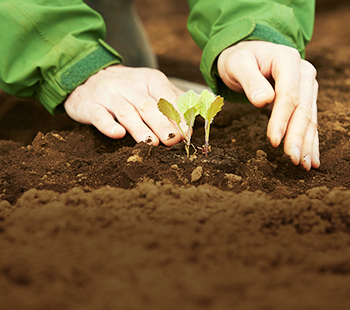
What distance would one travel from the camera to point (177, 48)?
4.42 meters

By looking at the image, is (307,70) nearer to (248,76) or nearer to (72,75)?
(248,76)

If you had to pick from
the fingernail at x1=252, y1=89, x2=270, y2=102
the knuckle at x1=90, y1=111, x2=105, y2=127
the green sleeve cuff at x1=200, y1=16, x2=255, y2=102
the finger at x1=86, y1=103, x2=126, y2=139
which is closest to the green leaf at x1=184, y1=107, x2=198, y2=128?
the fingernail at x1=252, y1=89, x2=270, y2=102

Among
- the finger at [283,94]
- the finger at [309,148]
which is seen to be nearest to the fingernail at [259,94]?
the finger at [283,94]

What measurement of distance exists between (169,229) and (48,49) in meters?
1.55

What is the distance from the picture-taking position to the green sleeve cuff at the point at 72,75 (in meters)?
1.85

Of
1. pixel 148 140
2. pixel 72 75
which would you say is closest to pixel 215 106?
pixel 148 140

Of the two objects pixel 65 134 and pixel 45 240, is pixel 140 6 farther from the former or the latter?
pixel 45 240

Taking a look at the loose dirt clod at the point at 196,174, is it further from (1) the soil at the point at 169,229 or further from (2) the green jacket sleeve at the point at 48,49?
(2) the green jacket sleeve at the point at 48,49

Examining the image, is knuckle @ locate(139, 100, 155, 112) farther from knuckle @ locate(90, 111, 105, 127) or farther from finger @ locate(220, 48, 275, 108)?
finger @ locate(220, 48, 275, 108)

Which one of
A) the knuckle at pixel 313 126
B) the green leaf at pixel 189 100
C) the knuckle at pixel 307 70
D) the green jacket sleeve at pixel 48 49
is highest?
the green jacket sleeve at pixel 48 49

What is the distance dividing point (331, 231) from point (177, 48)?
13.2ft

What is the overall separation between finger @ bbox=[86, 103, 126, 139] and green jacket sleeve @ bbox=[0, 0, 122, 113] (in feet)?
1.06

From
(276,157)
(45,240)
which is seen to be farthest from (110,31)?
(45,240)

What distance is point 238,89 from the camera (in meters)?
1.83
